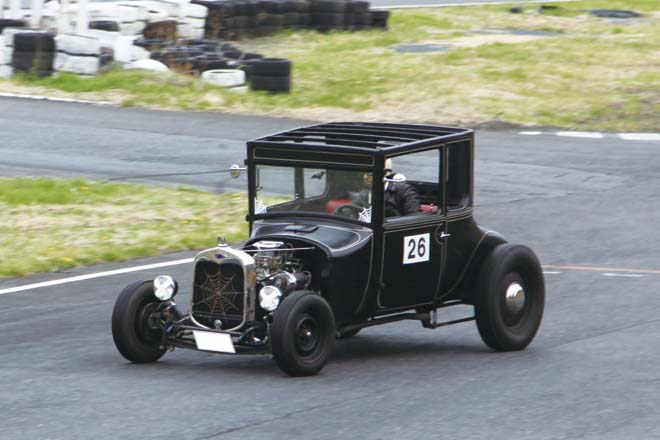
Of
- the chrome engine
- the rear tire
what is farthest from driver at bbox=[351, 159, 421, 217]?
the rear tire

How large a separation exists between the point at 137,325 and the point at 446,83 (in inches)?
663

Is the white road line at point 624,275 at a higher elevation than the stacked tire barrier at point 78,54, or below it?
below

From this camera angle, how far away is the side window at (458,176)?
31.7ft

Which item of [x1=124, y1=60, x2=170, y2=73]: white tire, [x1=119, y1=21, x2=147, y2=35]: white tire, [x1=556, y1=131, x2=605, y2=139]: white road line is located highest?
[x1=119, y1=21, x2=147, y2=35]: white tire

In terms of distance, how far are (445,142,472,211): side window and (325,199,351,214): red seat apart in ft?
3.03

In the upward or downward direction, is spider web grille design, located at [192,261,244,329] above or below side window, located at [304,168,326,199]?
below

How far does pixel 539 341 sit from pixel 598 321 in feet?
2.99

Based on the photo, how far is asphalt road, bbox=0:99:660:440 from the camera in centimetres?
741

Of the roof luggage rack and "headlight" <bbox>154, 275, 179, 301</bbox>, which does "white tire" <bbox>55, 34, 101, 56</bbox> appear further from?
"headlight" <bbox>154, 275, 179, 301</bbox>

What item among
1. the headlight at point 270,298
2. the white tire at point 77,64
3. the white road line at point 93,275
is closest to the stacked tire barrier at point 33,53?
the white tire at point 77,64

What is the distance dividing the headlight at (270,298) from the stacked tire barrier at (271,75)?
16.0 m

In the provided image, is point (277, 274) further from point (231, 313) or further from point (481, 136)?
point (481, 136)

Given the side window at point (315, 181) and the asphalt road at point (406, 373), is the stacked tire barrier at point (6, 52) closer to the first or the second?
the asphalt road at point (406, 373)

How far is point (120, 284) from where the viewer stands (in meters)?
12.2
